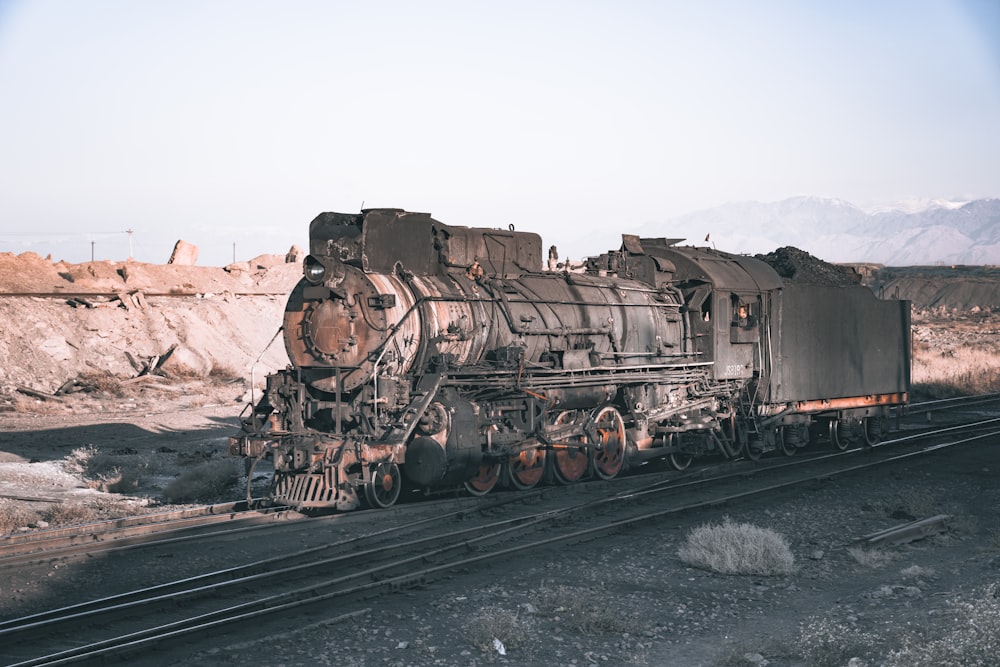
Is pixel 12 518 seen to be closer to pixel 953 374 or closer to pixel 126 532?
pixel 126 532

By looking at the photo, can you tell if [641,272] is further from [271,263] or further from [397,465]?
[271,263]

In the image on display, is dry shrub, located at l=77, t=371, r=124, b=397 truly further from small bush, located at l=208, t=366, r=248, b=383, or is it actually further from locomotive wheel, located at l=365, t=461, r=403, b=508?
locomotive wheel, located at l=365, t=461, r=403, b=508

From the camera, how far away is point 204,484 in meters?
16.2

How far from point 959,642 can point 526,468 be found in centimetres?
854

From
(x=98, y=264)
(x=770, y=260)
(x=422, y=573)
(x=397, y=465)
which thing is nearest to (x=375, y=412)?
(x=397, y=465)

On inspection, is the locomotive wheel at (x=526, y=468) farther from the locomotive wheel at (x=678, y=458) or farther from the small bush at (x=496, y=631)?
the small bush at (x=496, y=631)

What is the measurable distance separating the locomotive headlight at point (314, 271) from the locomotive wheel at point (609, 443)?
17.0ft

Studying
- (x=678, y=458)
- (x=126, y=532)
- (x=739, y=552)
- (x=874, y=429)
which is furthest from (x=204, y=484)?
(x=874, y=429)

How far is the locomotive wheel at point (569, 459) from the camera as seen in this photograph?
16.2 metres

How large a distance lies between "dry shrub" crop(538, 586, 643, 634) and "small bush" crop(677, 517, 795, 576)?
179 centimetres

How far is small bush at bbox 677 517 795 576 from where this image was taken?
35.4ft

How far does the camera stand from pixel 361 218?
14391mm

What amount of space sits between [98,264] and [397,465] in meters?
33.0

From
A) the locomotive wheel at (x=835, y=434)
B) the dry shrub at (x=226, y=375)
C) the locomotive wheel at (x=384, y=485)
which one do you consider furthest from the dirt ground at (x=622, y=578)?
the dry shrub at (x=226, y=375)
